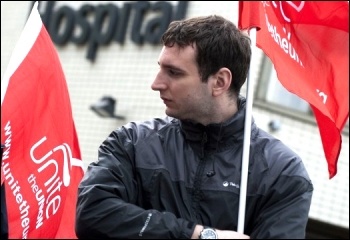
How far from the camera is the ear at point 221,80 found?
427 cm

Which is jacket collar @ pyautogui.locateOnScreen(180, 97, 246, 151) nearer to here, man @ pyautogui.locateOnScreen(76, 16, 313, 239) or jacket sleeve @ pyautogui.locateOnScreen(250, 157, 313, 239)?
man @ pyautogui.locateOnScreen(76, 16, 313, 239)

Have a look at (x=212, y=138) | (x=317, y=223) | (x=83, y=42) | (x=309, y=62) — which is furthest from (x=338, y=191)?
(x=212, y=138)

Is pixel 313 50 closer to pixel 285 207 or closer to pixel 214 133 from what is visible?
pixel 214 133

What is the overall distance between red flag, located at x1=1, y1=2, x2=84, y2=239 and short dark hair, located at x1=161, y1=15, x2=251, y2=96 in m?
1.52

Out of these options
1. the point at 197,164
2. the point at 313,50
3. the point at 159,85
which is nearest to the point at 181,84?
the point at 159,85

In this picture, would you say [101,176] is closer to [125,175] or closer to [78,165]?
[125,175]

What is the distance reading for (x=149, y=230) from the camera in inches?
155

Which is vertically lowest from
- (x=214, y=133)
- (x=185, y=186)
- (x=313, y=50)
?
(x=185, y=186)

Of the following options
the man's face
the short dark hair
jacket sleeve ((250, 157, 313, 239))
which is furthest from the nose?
jacket sleeve ((250, 157, 313, 239))

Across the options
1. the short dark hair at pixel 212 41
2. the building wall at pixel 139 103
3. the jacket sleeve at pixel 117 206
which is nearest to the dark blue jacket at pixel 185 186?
the jacket sleeve at pixel 117 206

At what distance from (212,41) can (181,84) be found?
209mm

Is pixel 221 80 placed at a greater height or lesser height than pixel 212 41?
lesser

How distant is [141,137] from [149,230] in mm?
472

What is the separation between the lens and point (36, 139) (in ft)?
19.2
